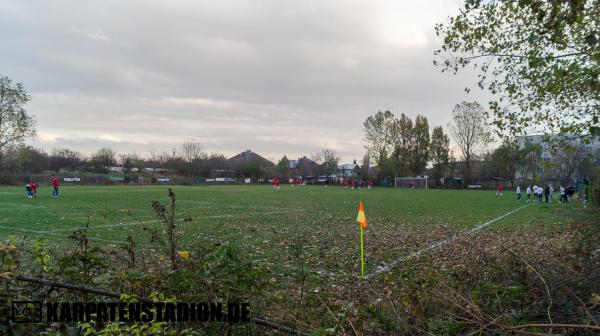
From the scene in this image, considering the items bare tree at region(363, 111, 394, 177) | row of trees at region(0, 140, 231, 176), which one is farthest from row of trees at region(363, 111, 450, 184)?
row of trees at region(0, 140, 231, 176)

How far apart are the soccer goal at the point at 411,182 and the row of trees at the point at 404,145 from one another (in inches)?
50.2

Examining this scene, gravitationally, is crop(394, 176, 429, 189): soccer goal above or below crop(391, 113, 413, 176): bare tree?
below

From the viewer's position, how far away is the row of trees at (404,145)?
3068 inches

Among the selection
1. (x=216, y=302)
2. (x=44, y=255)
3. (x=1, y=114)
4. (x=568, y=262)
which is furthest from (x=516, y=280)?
(x=1, y=114)

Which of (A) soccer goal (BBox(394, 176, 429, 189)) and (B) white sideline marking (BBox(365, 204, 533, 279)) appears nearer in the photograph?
(B) white sideline marking (BBox(365, 204, 533, 279))

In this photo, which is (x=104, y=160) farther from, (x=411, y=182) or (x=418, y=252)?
(x=418, y=252)

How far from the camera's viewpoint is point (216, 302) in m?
3.38

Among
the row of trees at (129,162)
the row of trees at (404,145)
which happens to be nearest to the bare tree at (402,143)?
the row of trees at (404,145)

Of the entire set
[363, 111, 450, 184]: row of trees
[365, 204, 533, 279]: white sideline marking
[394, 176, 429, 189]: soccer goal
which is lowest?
[365, 204, 533, 279]: white sideline marking

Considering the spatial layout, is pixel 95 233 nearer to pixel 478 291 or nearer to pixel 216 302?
pixel 216 302

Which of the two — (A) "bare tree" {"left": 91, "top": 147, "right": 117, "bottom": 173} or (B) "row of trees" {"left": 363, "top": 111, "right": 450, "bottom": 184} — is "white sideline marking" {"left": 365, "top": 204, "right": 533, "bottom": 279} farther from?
(A) "bare tree" {"left": 91, "top": 147, "right": 117, "bottom": 173}

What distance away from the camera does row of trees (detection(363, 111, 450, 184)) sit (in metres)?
77.9

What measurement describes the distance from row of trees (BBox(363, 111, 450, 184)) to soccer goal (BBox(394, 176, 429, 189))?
1.27 metres

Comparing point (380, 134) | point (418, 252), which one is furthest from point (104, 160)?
point (418, 252)
